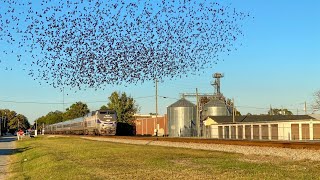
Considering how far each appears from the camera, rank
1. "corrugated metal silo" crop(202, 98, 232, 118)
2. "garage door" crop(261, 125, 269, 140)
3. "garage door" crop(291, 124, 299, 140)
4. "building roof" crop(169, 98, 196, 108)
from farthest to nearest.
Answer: "building roof" crop(169, 98, 196, 108), "corrugated metal silo" crop(202, 98, 232, 118), "garage door" crop(261, 125, 269, 140), "garage door" crop(291, 124, 299, 140)

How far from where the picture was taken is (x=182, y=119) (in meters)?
86.0

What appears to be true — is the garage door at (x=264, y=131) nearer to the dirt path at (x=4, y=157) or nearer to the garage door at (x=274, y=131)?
the garage door at (x=274, y=131)

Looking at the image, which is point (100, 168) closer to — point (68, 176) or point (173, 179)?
point (68, 176)

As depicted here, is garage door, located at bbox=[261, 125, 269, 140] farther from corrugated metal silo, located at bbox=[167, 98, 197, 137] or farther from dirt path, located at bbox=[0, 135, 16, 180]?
dirt path, located at bbox=[0, 135, 16, 180]

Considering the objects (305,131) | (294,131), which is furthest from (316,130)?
(294,131)

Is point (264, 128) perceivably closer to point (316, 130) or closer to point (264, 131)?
point (264, 131)

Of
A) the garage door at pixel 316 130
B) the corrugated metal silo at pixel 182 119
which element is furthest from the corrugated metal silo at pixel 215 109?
the garage door at pixel 316 130

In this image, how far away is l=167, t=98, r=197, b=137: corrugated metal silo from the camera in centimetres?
8500

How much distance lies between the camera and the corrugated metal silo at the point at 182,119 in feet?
279

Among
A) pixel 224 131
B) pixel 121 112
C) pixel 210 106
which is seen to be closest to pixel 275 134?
pixel 224 131

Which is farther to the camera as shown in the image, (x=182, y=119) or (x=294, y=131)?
(x=182, y=119)

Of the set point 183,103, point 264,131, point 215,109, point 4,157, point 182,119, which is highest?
point 183,103

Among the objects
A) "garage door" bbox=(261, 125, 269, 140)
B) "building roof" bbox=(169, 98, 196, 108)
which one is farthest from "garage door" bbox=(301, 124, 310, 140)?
"building roof" bbox=(169, 98, 196, 108)

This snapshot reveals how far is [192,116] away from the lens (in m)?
86.1
